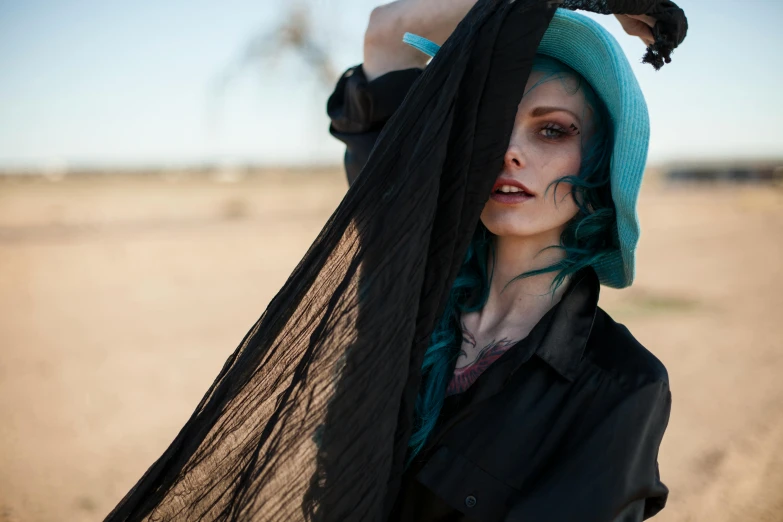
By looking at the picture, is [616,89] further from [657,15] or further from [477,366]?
[477,366]

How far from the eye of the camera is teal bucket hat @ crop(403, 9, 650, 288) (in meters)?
1.49

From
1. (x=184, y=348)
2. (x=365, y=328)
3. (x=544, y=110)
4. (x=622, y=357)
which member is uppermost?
(x=544, y=110)

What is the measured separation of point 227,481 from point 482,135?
2.88ft

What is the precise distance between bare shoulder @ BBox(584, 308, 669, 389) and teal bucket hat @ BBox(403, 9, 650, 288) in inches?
9.1

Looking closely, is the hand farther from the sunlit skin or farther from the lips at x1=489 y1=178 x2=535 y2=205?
the lips at x1=489 y1=178 x2=535 y2=205

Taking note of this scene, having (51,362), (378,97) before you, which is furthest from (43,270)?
(378,97)

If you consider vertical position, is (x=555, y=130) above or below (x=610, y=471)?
above

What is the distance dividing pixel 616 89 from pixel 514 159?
0.28 metres

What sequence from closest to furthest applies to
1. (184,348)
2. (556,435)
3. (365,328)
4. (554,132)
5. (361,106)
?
(365,328), (556,435), (554,132), (361,106), (184,348)

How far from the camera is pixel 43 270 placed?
42.8 feet

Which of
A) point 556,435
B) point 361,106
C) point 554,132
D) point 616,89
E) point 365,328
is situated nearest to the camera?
point 365,328

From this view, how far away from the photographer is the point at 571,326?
155 centimetres

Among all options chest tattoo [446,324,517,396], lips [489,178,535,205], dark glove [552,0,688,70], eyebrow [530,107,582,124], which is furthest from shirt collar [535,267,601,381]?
dark glove [552,0,688,70]

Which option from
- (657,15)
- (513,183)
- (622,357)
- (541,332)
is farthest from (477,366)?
(657,15)
